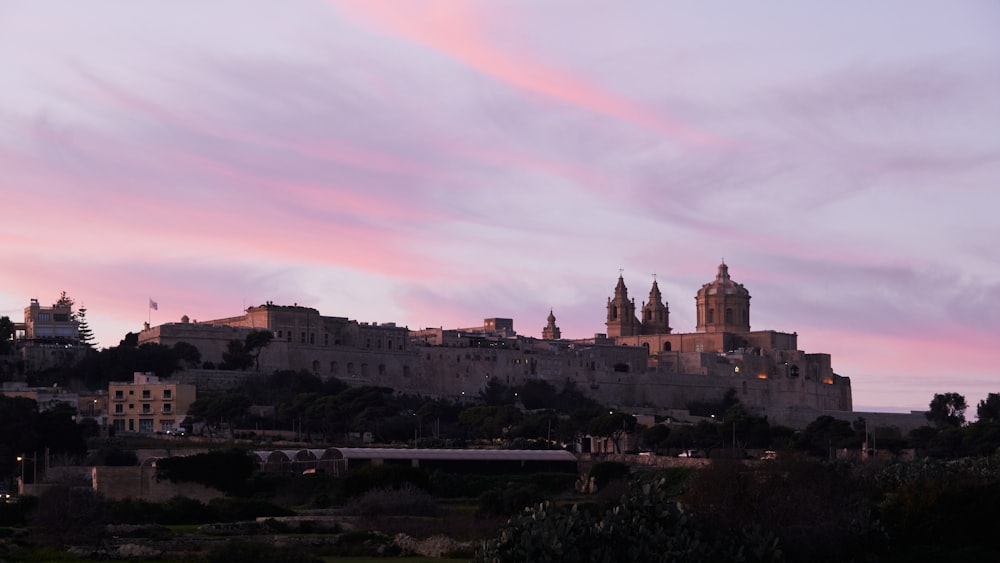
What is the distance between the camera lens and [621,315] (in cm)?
11350

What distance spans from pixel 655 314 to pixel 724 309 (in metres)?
8.45

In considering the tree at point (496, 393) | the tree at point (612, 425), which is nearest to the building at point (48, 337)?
the tree at point (496, 393)

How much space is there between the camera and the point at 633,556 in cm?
2455

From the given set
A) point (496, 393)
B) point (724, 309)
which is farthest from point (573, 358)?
point (724, 309)

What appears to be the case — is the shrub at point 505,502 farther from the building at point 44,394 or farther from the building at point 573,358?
the building at point 573,358

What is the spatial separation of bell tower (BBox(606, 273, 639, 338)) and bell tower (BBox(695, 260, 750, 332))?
5.55 m

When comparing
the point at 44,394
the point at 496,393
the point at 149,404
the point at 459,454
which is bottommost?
the point at 459,454

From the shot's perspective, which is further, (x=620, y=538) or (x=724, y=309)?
(x=724, y=309)

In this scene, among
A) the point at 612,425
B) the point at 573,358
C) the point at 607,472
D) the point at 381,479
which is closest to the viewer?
the point at 381,479

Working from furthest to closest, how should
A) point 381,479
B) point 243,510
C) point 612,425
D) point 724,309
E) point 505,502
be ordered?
point 724,309 < point 612,425 < point 381,479 < point 243,510 < point 505,502

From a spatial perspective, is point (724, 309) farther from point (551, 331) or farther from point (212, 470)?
point (212, 470)

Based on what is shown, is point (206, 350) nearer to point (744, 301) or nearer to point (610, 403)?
point (610, 403)

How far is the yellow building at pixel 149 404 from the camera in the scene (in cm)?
7038

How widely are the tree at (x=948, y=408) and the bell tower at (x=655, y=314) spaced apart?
28.6m
